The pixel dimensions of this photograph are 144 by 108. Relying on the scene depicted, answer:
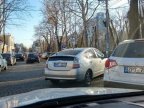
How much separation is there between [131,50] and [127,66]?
457mm

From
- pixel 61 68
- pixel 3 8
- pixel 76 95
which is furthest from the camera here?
pixel 3 8

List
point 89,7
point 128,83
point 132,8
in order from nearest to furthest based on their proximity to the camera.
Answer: point 128,83, point 132,8, point 89,7

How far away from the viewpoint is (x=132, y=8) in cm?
2164

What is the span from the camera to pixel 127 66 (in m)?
9.68

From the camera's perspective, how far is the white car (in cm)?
948

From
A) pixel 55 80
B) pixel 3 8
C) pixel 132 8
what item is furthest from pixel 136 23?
pixel 3 8

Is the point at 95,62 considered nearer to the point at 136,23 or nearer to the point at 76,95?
the point at 136,23

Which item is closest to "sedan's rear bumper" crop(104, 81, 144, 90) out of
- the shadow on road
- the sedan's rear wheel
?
the shadow on road

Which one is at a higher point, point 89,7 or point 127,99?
point 89,7

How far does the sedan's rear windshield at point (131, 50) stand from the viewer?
9.73 meters

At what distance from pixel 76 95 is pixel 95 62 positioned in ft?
41.7

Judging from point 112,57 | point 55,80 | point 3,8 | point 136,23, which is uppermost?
point 3,8

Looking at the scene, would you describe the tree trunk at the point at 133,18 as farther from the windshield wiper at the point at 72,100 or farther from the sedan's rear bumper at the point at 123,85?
the windshield wiper at the point at 72,100

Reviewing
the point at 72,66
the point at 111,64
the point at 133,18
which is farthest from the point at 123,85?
the point at 133,18
